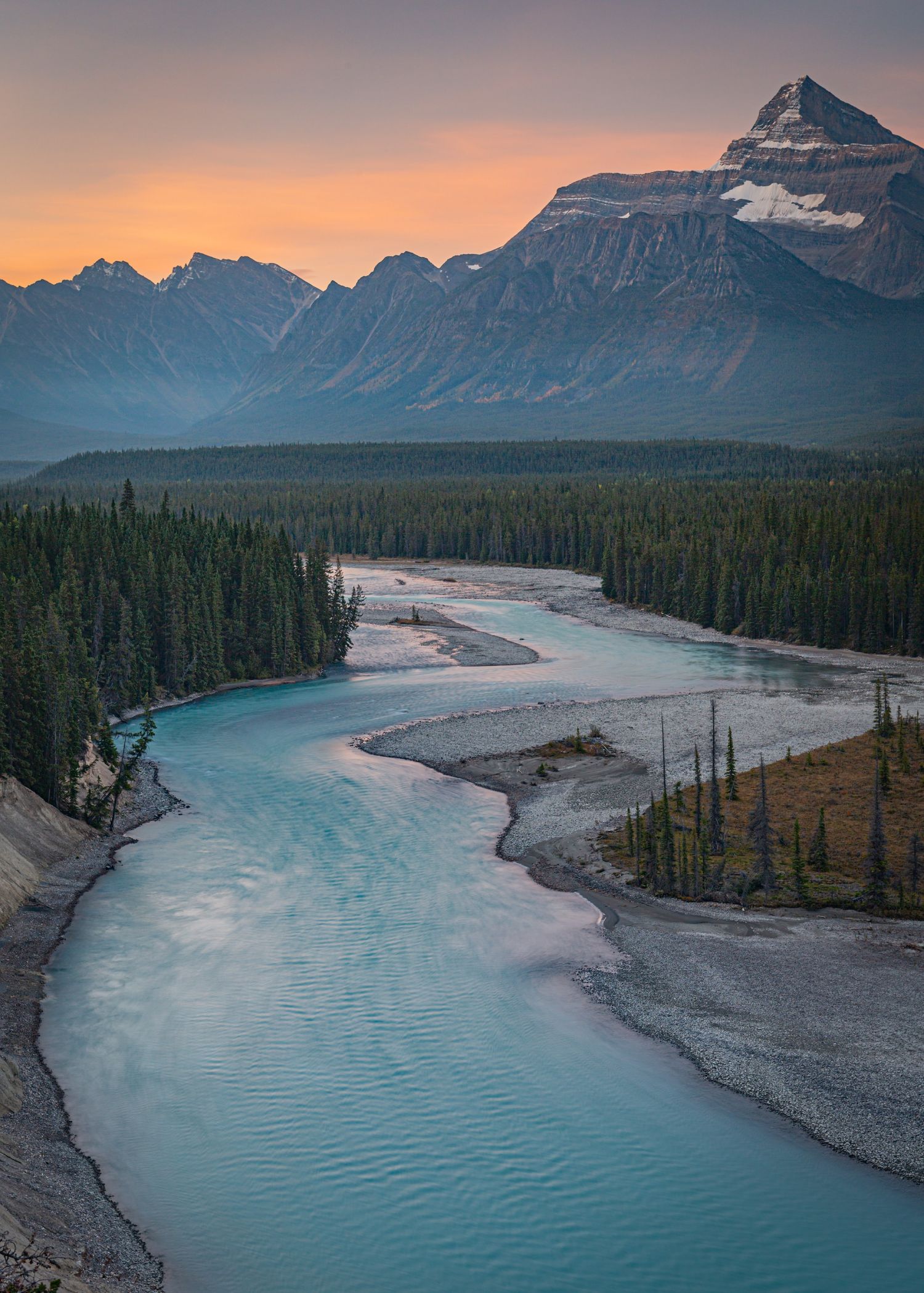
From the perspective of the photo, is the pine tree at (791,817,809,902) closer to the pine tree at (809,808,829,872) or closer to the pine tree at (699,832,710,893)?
the pine tree at (809,808,829,872)

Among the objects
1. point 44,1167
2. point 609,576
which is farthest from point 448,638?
point 44,1167

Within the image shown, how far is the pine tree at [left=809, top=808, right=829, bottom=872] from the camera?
162ft

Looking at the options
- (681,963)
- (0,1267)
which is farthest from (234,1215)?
(681,963)

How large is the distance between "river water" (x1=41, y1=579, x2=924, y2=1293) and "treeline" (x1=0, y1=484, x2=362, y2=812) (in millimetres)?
10712

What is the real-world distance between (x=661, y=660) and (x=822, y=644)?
19.4 metres

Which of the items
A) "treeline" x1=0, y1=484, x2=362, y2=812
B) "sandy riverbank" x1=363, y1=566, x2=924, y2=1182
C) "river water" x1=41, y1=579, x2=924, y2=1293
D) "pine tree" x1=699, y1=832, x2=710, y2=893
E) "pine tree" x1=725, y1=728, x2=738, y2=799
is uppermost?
"treeline" x1=0, y1=484, x2=362, y2=812

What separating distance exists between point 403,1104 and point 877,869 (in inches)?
870

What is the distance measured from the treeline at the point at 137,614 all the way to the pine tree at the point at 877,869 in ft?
119

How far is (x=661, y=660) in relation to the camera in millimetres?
109000

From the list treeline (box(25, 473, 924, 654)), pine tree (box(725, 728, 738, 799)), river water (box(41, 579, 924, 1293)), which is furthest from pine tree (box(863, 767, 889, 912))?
treeline (box(25, 473, 924, 654))

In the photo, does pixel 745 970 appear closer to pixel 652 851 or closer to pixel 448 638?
pixel 652 851

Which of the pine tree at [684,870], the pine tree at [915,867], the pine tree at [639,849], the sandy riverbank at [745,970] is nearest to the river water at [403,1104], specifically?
the sandy riverbank at [745,970]

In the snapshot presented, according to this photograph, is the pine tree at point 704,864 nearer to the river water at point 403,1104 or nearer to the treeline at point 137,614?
the river water at point 403,1104

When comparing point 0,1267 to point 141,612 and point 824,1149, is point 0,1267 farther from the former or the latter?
point 141,612
